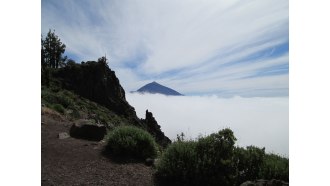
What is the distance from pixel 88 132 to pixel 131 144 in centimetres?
174

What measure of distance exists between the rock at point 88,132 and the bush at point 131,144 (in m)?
0.98

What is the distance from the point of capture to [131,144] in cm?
671

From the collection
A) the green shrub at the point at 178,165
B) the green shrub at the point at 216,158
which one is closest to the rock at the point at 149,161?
the green shrub at the point at 178,165

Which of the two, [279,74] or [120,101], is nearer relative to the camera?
[279,74]

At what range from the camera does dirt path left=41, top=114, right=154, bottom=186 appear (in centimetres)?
521

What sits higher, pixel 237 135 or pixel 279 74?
pixel 279 74

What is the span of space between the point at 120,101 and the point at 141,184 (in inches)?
1513

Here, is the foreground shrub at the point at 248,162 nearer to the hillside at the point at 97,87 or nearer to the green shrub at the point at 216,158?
the green shrub at the point at 216,158

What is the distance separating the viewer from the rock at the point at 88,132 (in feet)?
26.1

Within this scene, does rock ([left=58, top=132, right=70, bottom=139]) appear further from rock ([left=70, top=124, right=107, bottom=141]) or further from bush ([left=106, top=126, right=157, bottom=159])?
bush ([left=106, top=126, right=157, bottom=159])
